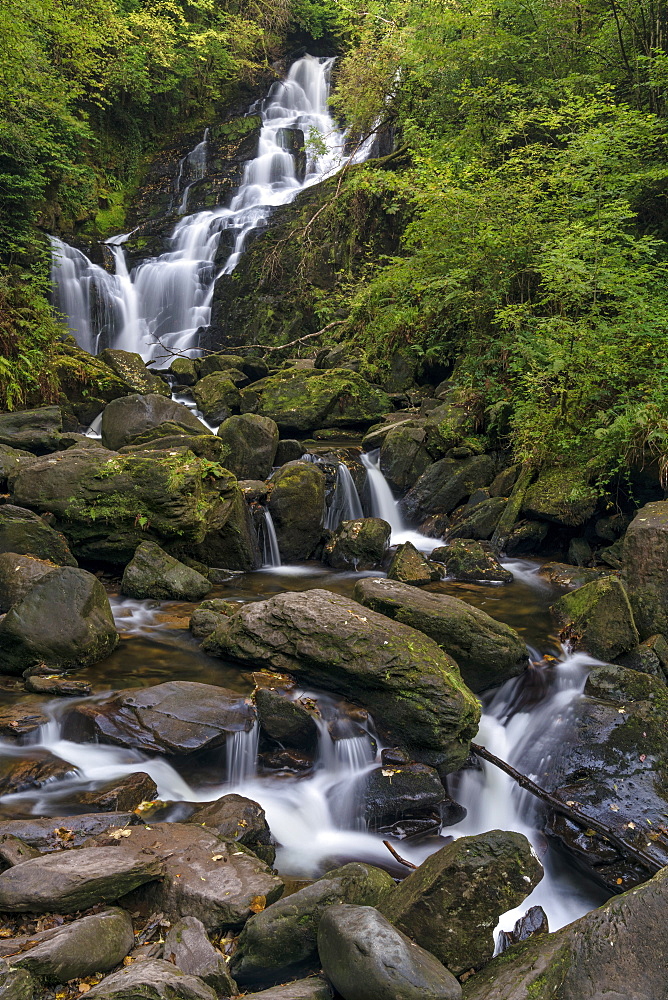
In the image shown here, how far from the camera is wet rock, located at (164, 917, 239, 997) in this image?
2.82 metres

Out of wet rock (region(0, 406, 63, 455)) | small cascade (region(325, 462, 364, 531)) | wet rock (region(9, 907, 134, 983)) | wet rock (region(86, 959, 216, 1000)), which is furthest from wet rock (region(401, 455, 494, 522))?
wet rock (region(86, 959, 216, 1000))

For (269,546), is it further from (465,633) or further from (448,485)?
(465,633)

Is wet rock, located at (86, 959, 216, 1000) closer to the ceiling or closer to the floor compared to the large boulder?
closer to the floor

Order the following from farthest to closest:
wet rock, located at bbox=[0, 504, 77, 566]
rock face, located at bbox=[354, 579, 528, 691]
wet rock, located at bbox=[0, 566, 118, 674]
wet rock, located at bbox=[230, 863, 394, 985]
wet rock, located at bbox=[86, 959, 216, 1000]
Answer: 1. wet rock, located at bbox=[0, 504, 77, 566]
2. rock face, located at bbox=[354, 579, 528, 691]
3. wet rock, located at bbox=[0, 566, 118, 674]
4. wet rock, located at bbox=[230, 863, 394, 985]
5. wet rock, located at bbox=[86, 959, 216, 1000]

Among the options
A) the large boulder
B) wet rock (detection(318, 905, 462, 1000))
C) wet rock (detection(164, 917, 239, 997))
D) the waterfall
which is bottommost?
wet rock (detection(164, 917, 239, 997))

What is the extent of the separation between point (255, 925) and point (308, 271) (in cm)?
1599

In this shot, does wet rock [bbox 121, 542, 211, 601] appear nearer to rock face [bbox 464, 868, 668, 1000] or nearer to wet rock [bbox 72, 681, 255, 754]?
wet rock [bbox 72, 681, 255, 754]

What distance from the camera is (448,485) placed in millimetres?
10172

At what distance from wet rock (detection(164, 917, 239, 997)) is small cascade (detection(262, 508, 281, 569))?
5.95m

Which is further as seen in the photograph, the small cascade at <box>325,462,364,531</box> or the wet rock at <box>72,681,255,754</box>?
the small cascade at <box>325,462,364,531</box>

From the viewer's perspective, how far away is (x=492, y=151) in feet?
39.8

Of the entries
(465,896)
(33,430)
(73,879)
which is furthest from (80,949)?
(33,430)

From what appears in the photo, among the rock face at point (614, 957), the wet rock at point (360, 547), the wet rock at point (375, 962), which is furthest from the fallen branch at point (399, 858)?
the wet rock at point (360, 547)

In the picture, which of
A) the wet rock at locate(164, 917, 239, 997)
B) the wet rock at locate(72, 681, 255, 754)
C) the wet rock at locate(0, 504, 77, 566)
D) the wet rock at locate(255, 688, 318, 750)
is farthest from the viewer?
the wet rock at locate(0, 504, 77, 566)
